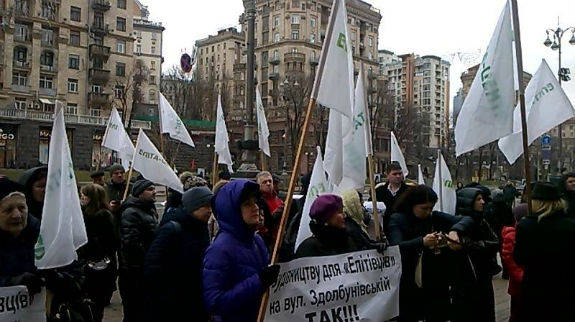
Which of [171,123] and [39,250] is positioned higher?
[171,123]

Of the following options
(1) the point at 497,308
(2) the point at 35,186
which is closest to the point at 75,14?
(1) the point at 497,308

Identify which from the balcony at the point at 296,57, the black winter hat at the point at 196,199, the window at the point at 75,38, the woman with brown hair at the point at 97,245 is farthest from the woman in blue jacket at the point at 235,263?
the balcony at the point at 296,57

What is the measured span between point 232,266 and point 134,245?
2561 mm

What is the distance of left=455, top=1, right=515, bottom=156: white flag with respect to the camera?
5.60m

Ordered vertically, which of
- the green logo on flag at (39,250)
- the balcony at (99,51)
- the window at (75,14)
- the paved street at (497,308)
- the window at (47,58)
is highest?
the window at (75,14)

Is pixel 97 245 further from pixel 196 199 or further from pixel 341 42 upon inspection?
pixel 341 42

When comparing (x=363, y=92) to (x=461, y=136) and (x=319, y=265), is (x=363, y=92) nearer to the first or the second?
(x=461, y=136)

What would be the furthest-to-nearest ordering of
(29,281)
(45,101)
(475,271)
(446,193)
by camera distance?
(45,101), (446,193), (475,271), (29,281)

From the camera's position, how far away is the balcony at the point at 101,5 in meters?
67.8

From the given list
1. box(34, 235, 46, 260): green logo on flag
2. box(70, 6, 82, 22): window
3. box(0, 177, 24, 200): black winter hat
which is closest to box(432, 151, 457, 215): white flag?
box(34, 235, 46, 260): green logo on flag

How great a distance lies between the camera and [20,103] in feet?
202

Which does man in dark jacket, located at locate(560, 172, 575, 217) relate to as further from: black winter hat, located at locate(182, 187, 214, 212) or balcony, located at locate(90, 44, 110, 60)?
balcony, located at locate(90, 44, 110, 60)

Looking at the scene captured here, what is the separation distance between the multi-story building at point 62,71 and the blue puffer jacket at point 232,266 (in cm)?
5820

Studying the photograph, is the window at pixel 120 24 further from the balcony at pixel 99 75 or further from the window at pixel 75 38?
the balcony at pixel 99 75
